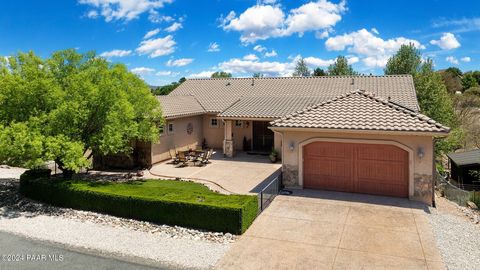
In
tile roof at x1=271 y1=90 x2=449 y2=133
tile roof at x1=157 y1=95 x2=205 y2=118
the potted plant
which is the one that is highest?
tile roof at x1=157 y1=95 x2=205 y2=118

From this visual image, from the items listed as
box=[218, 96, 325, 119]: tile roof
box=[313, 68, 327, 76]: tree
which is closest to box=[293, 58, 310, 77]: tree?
box=[313, 68, 327, 76]: tree

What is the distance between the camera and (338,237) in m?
10.8

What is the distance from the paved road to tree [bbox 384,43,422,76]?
48.1 metres

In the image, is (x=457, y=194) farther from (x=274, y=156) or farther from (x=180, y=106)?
(x=180, y=106)

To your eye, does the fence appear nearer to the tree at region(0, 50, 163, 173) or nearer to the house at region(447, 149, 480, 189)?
the house at region(447, 149, 480, 189)

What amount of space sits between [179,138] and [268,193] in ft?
35.1

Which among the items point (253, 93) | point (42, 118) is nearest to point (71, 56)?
point (42, 118)

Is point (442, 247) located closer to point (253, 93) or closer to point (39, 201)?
point (39, 201)

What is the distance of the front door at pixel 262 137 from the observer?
25.1 meters

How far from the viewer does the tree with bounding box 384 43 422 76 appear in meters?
48.2

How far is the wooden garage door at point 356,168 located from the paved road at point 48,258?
8658mm

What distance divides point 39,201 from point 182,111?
10.9 m

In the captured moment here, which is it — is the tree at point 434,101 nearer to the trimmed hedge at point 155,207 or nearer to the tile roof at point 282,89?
the tile roof at point 282,89

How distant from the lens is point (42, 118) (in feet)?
46.0
